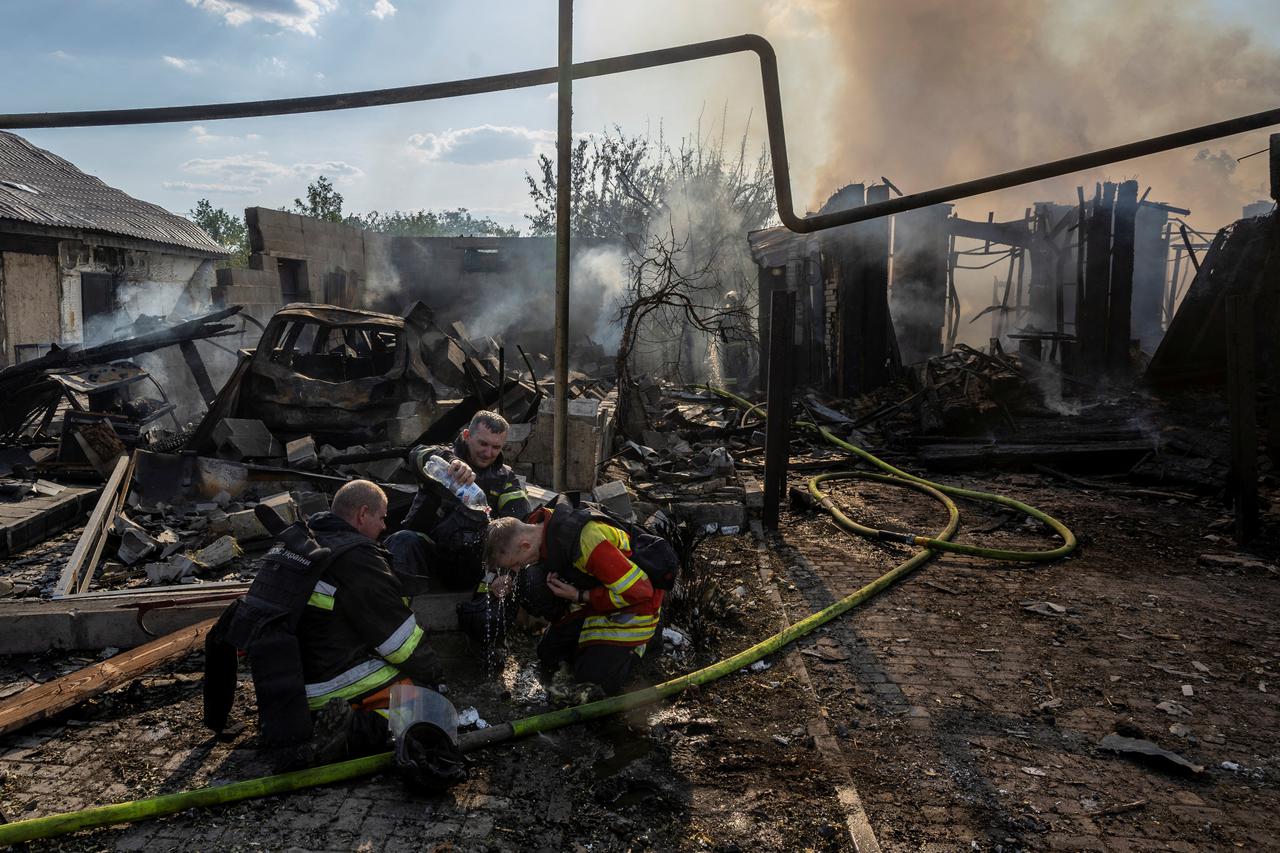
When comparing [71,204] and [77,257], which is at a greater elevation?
[71,204]

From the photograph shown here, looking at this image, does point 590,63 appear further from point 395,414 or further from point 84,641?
point 395,414

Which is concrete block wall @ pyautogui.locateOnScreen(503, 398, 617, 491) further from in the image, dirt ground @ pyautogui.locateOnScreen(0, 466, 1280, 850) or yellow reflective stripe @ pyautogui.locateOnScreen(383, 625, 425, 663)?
yellow reflective stripe @ pyautogui.locateOnScreen(383, 625, 425, 663)

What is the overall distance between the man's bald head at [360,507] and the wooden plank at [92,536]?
3.13 meters

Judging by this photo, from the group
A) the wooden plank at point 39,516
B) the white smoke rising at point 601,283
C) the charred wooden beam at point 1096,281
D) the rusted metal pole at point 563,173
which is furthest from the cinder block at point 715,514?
the white smoke rising at point 601,283

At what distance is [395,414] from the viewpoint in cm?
892

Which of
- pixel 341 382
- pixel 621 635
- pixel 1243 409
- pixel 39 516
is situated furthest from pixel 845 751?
pixel 39 516

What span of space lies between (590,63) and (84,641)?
449cm

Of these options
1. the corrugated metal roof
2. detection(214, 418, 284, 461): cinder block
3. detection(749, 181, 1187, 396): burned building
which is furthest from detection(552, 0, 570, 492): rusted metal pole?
the corrugated metal roof

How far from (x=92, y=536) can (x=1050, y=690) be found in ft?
22.8

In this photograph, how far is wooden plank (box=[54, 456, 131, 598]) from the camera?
18.4ft

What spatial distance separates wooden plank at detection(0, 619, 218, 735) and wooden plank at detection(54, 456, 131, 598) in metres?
1.42

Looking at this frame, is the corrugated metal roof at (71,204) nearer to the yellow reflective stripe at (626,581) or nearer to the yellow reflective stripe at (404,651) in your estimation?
the yellow reflective stripe at (404,651)

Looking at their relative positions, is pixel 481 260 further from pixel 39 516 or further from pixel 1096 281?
pixel 39 516

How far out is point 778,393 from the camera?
7543 millimetres
